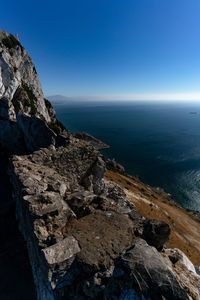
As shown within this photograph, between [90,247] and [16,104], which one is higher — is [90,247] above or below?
below

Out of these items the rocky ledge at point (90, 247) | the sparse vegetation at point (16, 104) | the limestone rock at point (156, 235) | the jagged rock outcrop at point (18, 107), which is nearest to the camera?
the rocky ledge at point (90, 247)

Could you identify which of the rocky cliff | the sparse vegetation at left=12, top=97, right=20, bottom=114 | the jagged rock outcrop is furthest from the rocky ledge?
the sparse vegetation at left=12, top=97, right=20, bottom=114

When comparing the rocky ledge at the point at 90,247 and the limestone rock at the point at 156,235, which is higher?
the rocky ledge at the point at 90,247

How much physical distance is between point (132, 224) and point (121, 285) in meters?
3.02

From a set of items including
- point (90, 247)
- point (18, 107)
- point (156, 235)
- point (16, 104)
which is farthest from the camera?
point (16, 104)

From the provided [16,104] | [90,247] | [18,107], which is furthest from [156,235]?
[16,104]

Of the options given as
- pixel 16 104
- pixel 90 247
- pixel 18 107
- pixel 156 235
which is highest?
pixel 16 104

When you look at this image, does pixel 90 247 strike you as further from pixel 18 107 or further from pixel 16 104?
pixel 16 104

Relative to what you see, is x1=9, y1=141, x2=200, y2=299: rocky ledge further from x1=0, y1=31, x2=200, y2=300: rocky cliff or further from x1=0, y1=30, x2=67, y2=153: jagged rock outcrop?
x1=0, y1=30, x2=67, y2=153: jagged rock outcrop

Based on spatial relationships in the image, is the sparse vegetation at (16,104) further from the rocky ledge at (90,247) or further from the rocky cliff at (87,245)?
the rocky ledge at (90,247)

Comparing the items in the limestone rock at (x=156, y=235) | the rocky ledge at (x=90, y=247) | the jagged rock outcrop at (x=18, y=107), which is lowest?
the limestone rock at (x=156, y=235)

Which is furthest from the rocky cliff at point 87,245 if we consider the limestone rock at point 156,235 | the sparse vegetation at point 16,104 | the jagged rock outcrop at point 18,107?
the sparse vegetation at point 16,104

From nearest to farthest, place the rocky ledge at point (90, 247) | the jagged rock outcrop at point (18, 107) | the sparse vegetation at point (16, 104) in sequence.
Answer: the rocky ledge at point (90, 247) → the jagged rock outcrop at point (18, 107) → the sparse vegetation at point (16, 104)

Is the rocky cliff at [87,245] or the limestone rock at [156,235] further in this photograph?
the limestone rock at [156,235]
